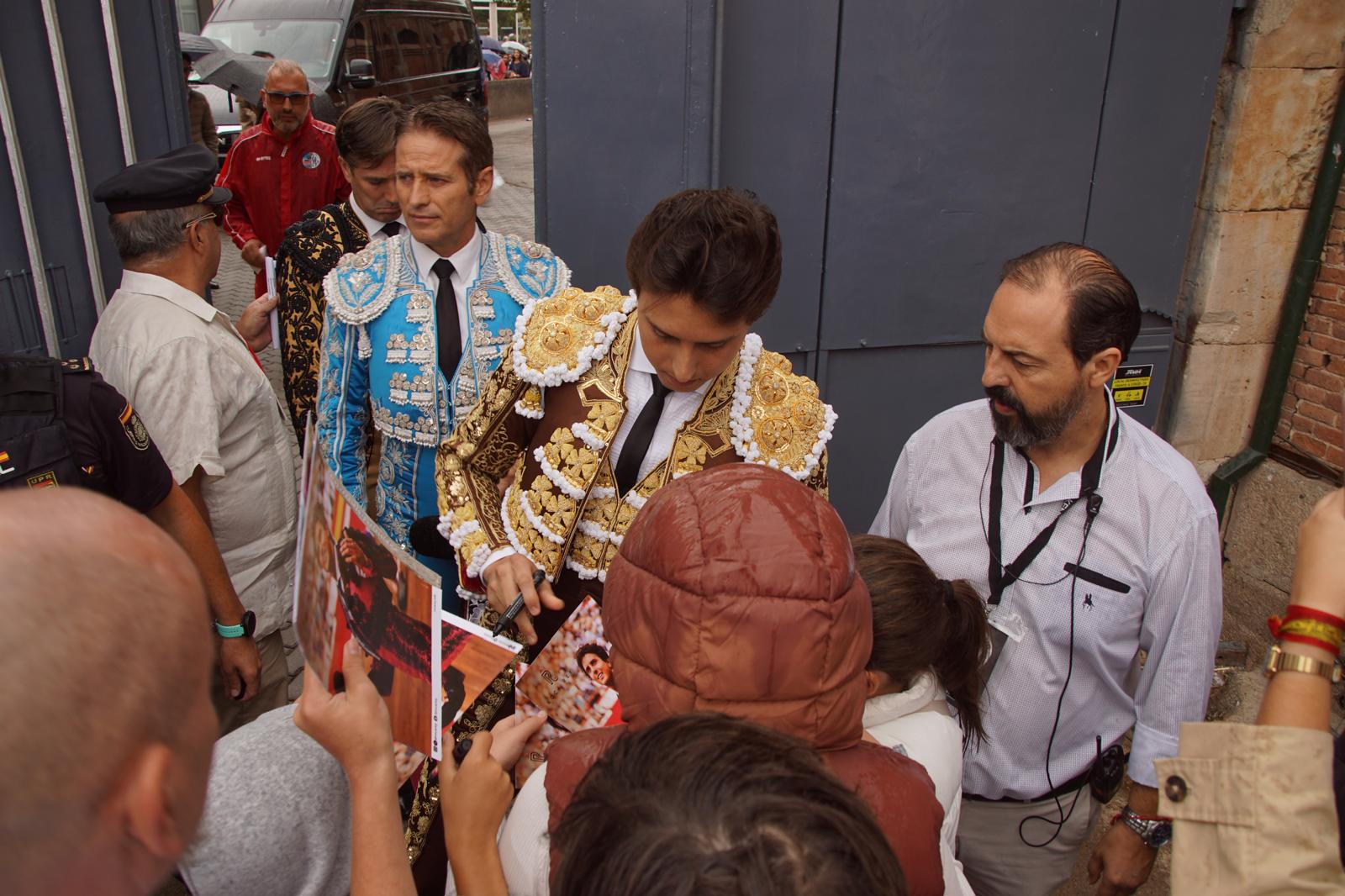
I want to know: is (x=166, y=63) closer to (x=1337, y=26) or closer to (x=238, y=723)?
(x=238, y=723)

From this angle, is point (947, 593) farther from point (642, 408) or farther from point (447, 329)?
point (447, 329)

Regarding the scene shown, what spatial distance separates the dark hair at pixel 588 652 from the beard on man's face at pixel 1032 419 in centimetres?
Result: 101

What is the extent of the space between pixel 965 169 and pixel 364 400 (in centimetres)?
249

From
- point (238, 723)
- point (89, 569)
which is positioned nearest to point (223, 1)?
point (238, 723)

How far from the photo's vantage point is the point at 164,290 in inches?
104

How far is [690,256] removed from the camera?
1.86m

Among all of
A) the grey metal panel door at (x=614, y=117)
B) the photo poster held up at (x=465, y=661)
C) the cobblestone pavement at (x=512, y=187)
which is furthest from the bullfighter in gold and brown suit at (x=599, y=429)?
the cobblestone pavement at (x=512, y=187)

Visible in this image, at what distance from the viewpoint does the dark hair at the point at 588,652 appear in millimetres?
1882

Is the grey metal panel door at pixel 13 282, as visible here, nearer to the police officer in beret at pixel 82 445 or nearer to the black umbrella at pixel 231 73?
the police officer in beret at pixel 82 445

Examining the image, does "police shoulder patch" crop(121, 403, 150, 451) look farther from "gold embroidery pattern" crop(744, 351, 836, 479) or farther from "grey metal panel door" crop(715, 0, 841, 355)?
"grey metal panel door" crop(715, 0, 841, 355)

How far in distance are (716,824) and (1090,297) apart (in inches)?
62.4

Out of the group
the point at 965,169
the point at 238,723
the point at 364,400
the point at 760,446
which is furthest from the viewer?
the point at 965,169

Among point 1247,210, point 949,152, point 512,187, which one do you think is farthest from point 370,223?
point 512,187

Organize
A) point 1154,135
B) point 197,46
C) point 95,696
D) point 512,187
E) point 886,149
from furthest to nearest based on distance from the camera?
point 512,187 → point 197,46 → point 1154,135 → point 886,149 → point 95,696
